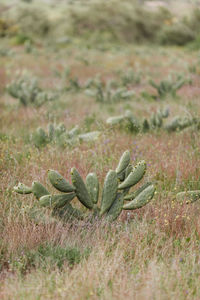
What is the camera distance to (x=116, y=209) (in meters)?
3.18

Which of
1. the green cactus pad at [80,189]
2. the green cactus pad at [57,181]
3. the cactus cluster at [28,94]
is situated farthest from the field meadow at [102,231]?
the cactus cluster at [28,94]

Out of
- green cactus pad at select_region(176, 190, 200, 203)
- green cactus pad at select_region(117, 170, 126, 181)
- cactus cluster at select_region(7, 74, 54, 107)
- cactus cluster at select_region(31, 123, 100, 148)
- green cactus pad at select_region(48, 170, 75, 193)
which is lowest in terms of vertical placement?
cactus cluster at select_region(7, 74, 54, 107)

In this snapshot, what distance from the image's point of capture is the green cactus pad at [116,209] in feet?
10.3

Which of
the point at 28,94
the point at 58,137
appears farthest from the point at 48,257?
the point at 28,94

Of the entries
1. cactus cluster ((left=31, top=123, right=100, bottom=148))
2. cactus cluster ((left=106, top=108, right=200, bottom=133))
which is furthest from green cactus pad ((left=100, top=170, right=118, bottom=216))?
cactus cluster ((left=106, top=108, right=200, bottom=133))

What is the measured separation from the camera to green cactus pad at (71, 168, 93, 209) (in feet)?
9.93

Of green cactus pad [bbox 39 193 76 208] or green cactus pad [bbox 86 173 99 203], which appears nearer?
green cactus pad [bbox 39 193 76 208]

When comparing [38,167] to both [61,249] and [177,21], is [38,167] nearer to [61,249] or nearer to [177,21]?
[61,249]

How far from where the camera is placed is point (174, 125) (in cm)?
A: 567

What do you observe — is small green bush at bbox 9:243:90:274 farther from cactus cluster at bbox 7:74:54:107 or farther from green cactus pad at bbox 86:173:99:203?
cactus cluster at bbox 7:74:54:107

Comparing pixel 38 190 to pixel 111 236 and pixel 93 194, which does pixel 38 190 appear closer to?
pixel 93 194

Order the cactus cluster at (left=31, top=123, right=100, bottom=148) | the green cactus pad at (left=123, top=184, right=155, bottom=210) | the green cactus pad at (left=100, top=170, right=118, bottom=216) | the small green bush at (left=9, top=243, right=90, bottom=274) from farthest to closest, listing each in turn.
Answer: the cactus cluster at (left=31, top=123, right=100, bottom=148) < the green cactus pad at (left=100, top=170, right=118, bottom=216) < the green cactus pad at (left=123, top=184, right=155, bottom=210) < the small green bush at (left=9, top=243, right=90, bottom=274)

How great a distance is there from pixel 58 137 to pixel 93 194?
172 centimetres

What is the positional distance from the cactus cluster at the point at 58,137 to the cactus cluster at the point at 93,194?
4.99 ft
